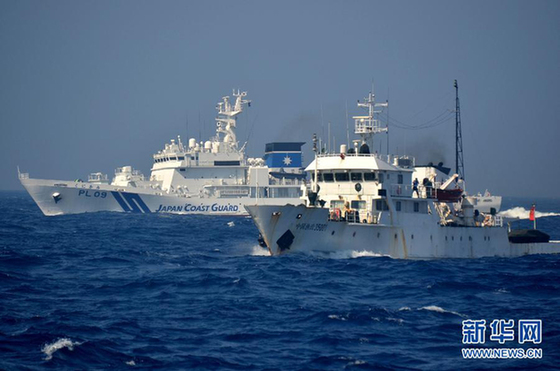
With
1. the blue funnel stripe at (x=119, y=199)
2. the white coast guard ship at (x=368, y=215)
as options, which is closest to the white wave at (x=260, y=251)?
the white coast guard ship at (x=368, y=215)

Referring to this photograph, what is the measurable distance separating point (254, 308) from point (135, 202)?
51.6m

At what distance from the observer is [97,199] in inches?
2689

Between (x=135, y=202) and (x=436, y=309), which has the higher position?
(x=135, y=202)

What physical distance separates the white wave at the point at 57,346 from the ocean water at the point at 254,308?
0.04 meters

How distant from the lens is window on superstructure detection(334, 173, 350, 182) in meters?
30.7

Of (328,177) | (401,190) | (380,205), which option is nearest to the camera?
(380,205)

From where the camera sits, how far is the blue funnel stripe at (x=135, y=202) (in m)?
68.1

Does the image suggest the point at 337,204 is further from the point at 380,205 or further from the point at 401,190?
the point at 401,190

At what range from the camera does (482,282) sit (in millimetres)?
24359

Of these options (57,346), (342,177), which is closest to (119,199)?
(342,177)

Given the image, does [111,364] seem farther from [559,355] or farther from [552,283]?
[552,283]

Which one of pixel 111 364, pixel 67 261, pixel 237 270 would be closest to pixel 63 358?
pixel 111 364

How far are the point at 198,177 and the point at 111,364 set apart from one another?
60.0 m

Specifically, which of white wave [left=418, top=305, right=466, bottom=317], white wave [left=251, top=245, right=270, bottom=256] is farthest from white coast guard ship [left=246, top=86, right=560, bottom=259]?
white wave [left=418, top=305, right=466, bottom=317]
